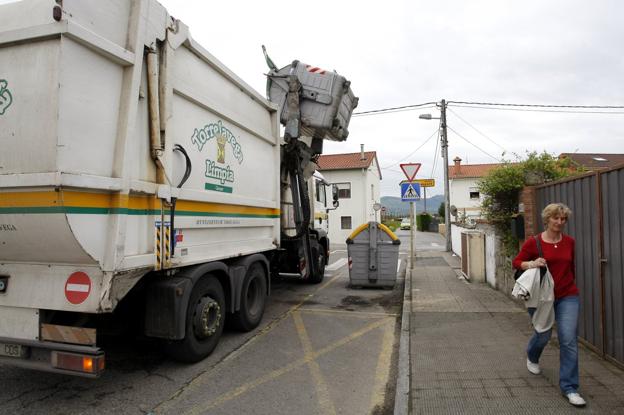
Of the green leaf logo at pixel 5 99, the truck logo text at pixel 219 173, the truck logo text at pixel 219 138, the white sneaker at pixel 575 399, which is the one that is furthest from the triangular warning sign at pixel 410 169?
the green leaf logo at pixel 5 99

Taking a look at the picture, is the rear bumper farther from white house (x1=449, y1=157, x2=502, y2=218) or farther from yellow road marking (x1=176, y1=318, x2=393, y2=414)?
white house (x1=449, y1=157, x2=502, y2=218)

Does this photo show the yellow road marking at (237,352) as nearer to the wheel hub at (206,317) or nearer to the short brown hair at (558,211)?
the wheel hub at (206,317)

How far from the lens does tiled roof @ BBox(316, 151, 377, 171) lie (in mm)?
31656

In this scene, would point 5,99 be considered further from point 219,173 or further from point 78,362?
point 219,173

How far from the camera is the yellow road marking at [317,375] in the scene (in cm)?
381

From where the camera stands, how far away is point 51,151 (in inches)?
120

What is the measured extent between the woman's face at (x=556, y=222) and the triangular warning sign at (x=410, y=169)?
30.2 ft

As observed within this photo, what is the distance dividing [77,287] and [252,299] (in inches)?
123

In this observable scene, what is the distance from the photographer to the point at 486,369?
4.25 metres

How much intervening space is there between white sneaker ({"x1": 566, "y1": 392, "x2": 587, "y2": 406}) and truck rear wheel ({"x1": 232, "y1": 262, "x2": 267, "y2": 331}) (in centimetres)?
379

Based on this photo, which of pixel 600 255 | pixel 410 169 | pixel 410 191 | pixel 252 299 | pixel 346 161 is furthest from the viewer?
pixel 346 161

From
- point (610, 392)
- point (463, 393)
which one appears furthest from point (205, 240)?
point (610, 392)

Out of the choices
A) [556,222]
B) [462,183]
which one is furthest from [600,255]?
[462,183]

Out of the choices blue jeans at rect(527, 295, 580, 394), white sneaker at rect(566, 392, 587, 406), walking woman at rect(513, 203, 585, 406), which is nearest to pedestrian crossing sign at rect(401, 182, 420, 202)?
walking woman at rect(513, 203, 585, 406)
